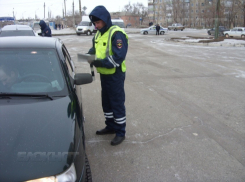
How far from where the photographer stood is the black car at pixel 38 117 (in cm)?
188

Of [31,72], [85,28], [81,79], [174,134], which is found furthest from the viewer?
[85,28]

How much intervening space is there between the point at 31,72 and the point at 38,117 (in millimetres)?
932

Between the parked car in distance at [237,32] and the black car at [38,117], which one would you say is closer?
the black car at [38,117]

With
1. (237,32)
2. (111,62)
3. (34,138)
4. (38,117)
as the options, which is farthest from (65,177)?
(237,32)

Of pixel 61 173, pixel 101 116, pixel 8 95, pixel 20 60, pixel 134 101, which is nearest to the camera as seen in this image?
pixel 61 173

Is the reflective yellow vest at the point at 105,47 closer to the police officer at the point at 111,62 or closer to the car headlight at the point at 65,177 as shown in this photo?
the police officer at the point at 111,62

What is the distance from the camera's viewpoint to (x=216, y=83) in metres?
7.41

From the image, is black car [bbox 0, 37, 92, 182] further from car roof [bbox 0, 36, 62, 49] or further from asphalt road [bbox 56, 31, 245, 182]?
asphalt road [bbox 56, 31, 245, 182]

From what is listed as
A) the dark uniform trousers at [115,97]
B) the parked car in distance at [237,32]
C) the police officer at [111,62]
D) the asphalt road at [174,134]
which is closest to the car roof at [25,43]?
the police officer at [111,62]

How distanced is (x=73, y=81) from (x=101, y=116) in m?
1.70

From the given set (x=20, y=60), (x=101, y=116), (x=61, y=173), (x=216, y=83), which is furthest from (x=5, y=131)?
(x=216, y=83)

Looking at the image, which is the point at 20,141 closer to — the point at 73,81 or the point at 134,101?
the point at 73,81

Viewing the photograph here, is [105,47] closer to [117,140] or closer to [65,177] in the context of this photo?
[117,140]

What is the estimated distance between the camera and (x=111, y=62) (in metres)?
3.33
